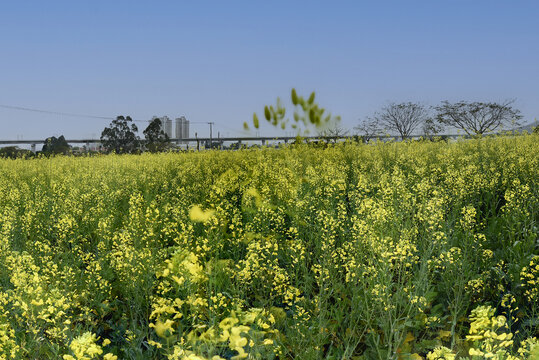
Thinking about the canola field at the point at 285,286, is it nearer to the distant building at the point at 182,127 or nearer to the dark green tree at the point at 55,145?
the dark green tree at the point at 55,145

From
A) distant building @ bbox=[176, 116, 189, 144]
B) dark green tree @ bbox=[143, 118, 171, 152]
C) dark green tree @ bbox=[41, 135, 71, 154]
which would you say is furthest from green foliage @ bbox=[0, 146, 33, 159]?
distant building @ bbox=[176, 116, 189, 144]

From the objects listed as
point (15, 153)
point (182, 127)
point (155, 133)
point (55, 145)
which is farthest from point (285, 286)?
point (182, 127)

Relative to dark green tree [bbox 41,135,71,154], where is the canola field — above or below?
below

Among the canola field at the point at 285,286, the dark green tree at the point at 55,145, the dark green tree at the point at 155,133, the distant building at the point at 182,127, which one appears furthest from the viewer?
the distant building at the point at 182,127

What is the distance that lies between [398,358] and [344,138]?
1104 centimetres

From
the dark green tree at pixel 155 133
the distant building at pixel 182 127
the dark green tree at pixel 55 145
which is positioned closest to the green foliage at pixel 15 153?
the dark green tree at pixel 55 145

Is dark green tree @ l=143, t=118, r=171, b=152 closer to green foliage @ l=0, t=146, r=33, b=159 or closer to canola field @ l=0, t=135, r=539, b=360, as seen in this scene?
green foliage @ l=0, t=146, r=33, b=159

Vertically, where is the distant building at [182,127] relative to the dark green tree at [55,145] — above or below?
above

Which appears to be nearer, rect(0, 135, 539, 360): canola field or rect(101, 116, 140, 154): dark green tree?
rect(0, 135, 539, 360): canola field

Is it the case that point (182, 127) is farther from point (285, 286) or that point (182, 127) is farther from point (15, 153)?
point (285, 286)

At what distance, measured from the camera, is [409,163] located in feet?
27.8

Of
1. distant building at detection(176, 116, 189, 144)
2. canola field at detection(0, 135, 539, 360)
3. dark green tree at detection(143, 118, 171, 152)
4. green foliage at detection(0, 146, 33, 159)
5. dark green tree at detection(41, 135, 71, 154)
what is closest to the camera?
canola field at detection(0, 135, 539, 360)

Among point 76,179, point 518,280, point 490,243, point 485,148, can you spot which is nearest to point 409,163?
point 485,148

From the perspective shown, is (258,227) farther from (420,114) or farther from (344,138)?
(420,114)
